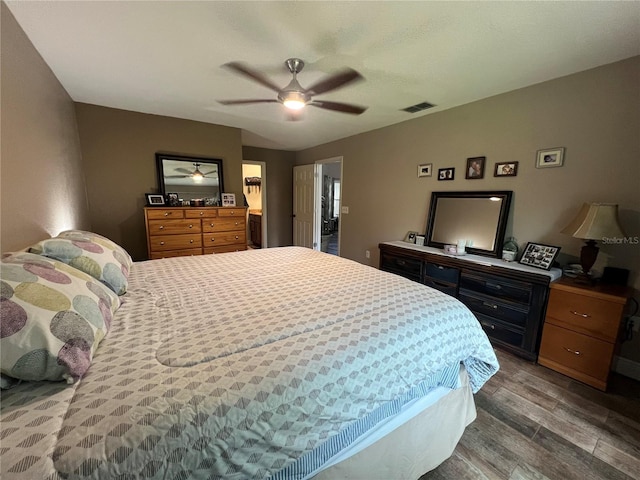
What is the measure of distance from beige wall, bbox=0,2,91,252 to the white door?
3.60 meters

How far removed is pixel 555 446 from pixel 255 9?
9.94 feet

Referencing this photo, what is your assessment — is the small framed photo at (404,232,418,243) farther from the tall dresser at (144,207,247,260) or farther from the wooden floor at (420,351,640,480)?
the tall dresser at (144,207,247,260)

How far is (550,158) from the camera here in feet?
7.73

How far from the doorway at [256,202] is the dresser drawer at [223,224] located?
143 cm

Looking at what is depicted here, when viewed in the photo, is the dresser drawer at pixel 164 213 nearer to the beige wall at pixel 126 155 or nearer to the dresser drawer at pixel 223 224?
the dresser drawer at pixel 223 224

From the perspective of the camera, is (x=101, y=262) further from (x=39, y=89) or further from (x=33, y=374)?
(x=39, y=89)

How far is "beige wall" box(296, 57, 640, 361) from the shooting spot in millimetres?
1998

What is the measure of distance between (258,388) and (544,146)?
3061mm

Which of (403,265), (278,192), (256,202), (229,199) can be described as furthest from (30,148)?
(256,202)

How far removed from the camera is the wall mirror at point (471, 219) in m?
2.65

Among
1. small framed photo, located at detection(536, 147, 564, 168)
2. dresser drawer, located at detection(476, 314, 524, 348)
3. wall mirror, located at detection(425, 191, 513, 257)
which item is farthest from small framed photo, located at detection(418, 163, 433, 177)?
dresser drawer, located at detection(476, 314, 524, 348)

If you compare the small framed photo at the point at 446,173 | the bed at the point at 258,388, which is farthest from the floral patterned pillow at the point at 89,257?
the small framed photo at the point at 446,173

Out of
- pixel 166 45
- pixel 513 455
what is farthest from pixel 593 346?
pixel 166 45

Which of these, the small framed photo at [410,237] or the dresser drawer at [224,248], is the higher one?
the small framed photo at [410,237]
